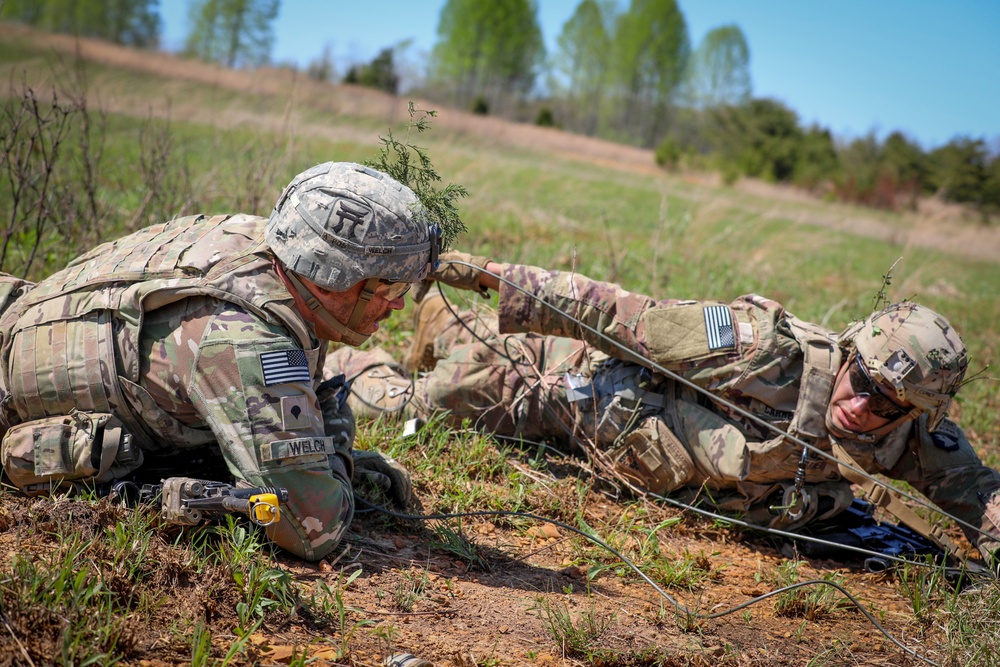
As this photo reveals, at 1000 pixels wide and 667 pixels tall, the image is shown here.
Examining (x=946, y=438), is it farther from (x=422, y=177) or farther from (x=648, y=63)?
(x=648, y=63)

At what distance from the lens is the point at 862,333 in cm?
335

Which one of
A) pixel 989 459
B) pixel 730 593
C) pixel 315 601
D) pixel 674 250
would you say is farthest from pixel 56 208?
pixel 674 250

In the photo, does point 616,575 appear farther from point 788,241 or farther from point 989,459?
point 788,241

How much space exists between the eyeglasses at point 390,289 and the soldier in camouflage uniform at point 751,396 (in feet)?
2.38

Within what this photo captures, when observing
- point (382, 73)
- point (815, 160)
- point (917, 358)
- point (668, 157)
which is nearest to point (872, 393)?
point (917, 358)

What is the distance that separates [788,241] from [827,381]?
8577 millimetres

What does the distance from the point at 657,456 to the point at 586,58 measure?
56397 millimetres

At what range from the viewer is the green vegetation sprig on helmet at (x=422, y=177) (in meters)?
2.95

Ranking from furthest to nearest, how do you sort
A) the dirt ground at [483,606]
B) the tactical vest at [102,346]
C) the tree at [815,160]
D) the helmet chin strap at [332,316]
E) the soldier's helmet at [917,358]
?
1. the tree at [815,160]
2. the soldier's helmet at [917,358]
3. the helmet chin strap at [332,316]
4. the tactical vest at [102,346]
5. the dirt ground at [483,606]

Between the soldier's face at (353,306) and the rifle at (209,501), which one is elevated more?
the soldier's face at (353,306)

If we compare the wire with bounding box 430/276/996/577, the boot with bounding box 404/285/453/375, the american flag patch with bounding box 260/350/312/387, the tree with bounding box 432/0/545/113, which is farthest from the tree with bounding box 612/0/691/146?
the american flag patch with bounding box 260/350/312/387

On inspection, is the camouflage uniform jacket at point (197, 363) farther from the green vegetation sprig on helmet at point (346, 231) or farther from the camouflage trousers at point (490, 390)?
the camouflage trousers at point (490, 390)

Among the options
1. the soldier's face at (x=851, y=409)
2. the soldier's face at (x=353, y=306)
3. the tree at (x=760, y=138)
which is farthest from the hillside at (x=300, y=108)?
the tree at (x=760, y=138)

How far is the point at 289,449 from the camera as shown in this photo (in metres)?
2.40
